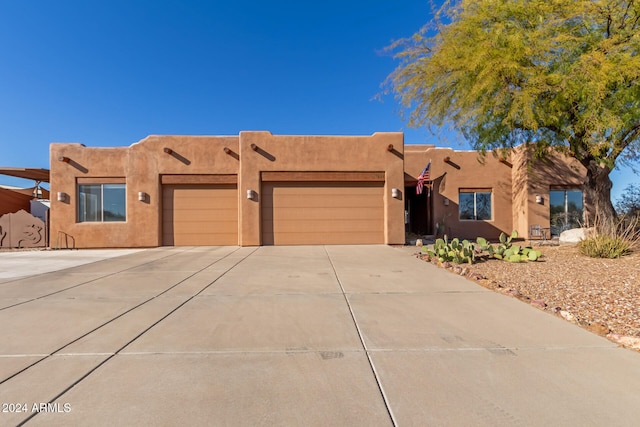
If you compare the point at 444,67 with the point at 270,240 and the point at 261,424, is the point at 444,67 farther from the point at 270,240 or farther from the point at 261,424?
the point at 261,424

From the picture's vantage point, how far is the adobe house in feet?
45.0

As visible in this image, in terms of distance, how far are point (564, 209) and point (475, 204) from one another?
168 inches

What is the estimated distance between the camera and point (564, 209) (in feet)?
53.8

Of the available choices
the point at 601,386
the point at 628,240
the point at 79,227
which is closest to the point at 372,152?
the point at 628,240

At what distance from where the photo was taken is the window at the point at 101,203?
14000mm

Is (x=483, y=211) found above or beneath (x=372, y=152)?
beneath

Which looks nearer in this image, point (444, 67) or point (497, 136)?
point (444, 67)

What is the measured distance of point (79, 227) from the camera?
544 inches

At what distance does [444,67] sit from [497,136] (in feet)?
10.8

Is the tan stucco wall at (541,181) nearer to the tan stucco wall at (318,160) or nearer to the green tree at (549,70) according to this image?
the green tree at (549,70)

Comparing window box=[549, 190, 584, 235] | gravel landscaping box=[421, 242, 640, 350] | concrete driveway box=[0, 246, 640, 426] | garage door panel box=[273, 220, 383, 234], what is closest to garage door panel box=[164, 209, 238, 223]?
garage door panel box=[273, 220, 383, 234]

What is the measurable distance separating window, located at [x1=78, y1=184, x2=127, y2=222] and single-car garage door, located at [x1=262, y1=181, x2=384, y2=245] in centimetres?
613

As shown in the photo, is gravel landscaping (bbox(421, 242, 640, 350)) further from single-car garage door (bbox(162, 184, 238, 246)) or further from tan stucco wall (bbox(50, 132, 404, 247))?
single-car garage door (bbox(162, 184, 238, 246))

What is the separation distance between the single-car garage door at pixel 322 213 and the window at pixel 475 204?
17.7ft
